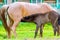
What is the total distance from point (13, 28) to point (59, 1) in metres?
12.7

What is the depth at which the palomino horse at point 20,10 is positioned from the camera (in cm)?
1731

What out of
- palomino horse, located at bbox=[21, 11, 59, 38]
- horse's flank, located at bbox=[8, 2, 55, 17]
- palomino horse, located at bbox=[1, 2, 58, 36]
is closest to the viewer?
palomino horse, located at bbox=[21, 11, 59, 38]

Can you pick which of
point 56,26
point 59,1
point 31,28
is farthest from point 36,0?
point 56,26

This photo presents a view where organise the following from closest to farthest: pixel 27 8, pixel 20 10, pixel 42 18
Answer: pixel 42 18 → pixel 20 10 → pixel 27 8

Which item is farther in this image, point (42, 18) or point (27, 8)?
point (27, 8)

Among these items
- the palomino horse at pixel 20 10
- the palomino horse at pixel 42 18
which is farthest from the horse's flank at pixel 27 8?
the palomino horse at pixel 42 18

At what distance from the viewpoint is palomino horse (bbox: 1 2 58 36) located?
17.3m

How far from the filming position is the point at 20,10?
17.9 m

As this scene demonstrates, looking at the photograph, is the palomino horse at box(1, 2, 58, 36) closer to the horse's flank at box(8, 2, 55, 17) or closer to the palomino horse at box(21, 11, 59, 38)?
the horse's flank at box(8, 2, 55, 17)

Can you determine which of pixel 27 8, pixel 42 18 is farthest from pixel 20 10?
pixel 42 18

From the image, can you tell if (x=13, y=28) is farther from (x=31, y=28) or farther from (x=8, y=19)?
(x=31, y=28)

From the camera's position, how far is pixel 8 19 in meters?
17.5

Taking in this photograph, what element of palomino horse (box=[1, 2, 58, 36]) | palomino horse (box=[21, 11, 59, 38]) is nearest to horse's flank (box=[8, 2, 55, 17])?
palomino horse (box=[1, 2, 58, 36])

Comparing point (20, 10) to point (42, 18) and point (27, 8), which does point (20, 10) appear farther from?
point (42, 18)
